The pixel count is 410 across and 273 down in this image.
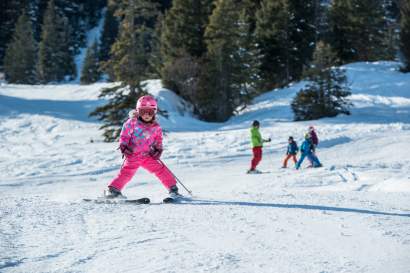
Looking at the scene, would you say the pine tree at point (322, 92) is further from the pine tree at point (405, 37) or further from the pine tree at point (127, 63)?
the pine tree at point (405, 37)

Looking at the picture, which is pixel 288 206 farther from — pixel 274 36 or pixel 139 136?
pixel 274 36

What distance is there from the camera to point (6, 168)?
49.6 feet

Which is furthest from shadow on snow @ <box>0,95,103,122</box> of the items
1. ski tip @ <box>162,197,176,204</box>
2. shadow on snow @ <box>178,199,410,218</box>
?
shadow on snow @ <box>178,199,410,218</box>

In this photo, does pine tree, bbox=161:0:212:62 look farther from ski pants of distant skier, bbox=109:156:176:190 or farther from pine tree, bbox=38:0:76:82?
pine tree, bbox=38:0:76:82

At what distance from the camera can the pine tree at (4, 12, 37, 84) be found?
5512 centimetres

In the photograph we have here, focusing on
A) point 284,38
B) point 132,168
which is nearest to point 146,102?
point 132,168

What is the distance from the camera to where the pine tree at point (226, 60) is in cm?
3000

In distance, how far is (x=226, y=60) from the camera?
30.0 metres

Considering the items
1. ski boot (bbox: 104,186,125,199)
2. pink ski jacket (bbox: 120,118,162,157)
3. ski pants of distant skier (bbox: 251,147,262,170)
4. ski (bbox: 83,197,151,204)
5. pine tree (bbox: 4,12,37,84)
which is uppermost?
pine tree (bbox: 4,12,37,84)

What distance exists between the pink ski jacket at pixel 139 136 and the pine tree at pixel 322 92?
19507mm

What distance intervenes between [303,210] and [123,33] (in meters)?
19.9

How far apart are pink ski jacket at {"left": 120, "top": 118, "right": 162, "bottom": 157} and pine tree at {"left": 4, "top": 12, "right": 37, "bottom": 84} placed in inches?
2030

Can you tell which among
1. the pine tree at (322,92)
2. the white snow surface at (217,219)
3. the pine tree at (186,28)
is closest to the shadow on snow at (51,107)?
the pine tree at (186,28)

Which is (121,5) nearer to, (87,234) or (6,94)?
(6,94)
